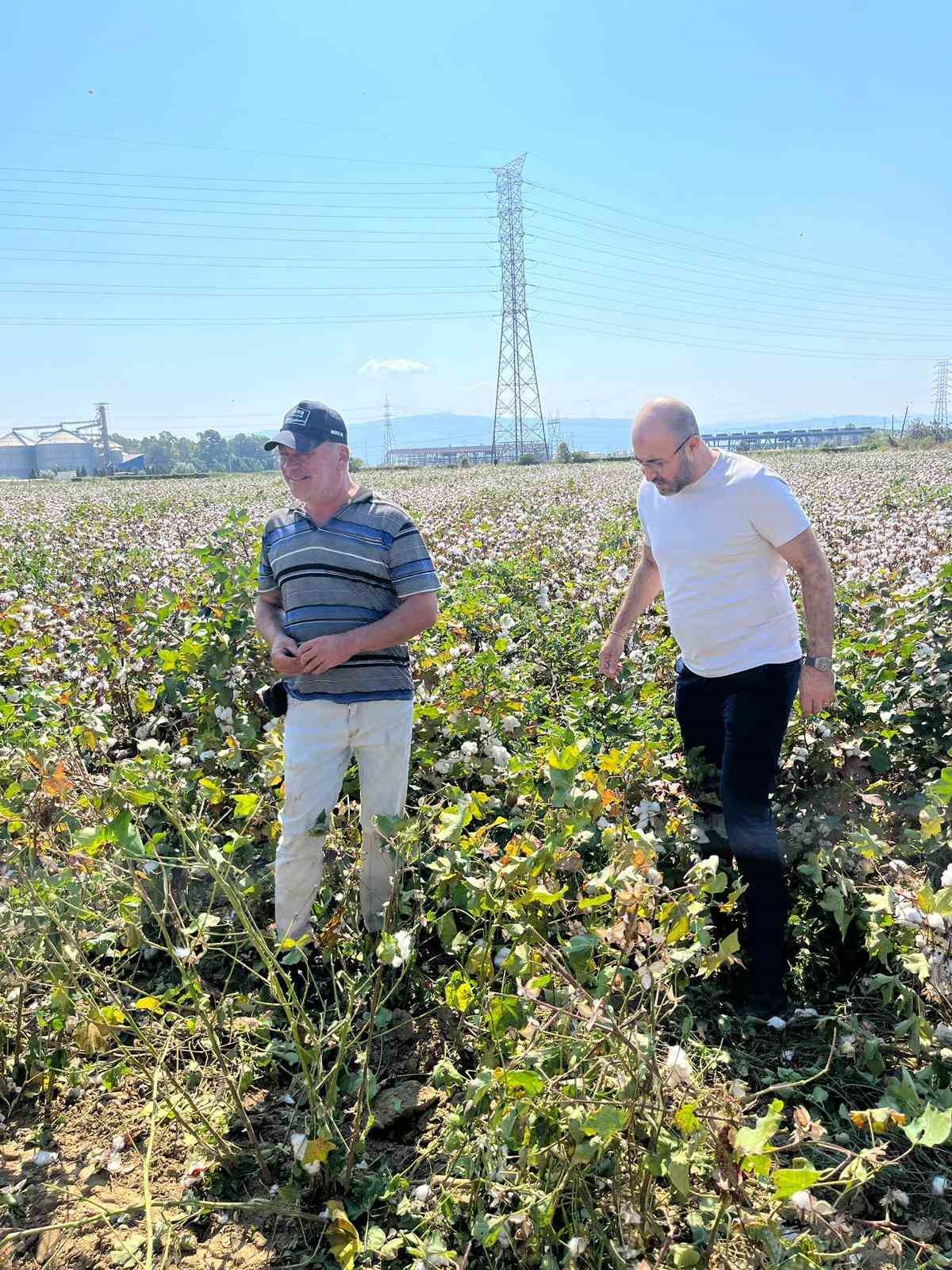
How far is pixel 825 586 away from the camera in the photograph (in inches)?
104

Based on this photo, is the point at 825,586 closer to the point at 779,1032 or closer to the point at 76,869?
the point at 779,1032

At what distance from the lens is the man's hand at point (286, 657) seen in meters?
2.64

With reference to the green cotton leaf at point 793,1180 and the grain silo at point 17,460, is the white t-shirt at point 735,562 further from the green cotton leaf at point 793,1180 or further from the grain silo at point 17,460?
the grain silo at point 17,460

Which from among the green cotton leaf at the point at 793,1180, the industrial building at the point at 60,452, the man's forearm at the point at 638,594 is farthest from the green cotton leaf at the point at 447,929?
the industrial building at the point at 60,452

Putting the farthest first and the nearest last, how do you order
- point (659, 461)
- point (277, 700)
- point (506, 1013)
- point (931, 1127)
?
point (277, 700) → point (659, 461) → point (506, 1013) → point (931, 1127)

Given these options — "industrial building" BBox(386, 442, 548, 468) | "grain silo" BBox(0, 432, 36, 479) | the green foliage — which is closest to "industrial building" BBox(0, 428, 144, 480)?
"grain silo" BBox(0, 432, 36, 479)

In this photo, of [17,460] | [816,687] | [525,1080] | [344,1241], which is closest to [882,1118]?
[525,1080]

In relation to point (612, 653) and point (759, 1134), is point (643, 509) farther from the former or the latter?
point (759, 1134)

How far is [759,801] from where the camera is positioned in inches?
109

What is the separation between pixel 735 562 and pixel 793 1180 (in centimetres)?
186

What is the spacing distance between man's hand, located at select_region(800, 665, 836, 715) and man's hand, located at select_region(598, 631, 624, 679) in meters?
0.87

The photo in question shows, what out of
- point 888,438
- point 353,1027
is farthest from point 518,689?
point 888,438

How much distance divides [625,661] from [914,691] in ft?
5.10

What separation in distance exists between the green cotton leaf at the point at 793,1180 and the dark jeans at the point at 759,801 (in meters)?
1.48
